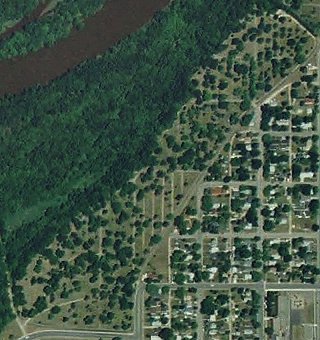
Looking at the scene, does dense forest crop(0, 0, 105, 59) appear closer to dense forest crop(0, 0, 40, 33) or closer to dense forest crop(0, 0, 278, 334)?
dense forest crop(0, 0, 40, 33)

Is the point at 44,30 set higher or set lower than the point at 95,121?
higher

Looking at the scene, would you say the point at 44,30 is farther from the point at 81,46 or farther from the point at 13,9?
the point at 81,46

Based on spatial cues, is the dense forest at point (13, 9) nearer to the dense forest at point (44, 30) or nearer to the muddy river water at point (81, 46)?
the dense forest at point (44, 30)

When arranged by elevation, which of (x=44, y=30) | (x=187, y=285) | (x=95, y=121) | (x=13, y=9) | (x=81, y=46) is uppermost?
(x=13, y=9)

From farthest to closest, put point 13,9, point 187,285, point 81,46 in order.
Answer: point 81,46
point 13,9
point 187,285

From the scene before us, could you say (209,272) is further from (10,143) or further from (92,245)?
(10,143)

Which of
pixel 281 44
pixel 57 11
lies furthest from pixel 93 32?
pixel 281 44

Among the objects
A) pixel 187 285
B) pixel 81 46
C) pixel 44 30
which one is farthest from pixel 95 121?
pixel 187 285

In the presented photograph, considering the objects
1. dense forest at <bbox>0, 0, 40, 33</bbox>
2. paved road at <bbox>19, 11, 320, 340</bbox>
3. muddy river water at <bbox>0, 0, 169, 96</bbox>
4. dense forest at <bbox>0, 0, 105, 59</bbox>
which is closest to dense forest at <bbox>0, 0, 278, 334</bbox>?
muddy river water at <bbox>0, 0, 169, 96</bbox>
